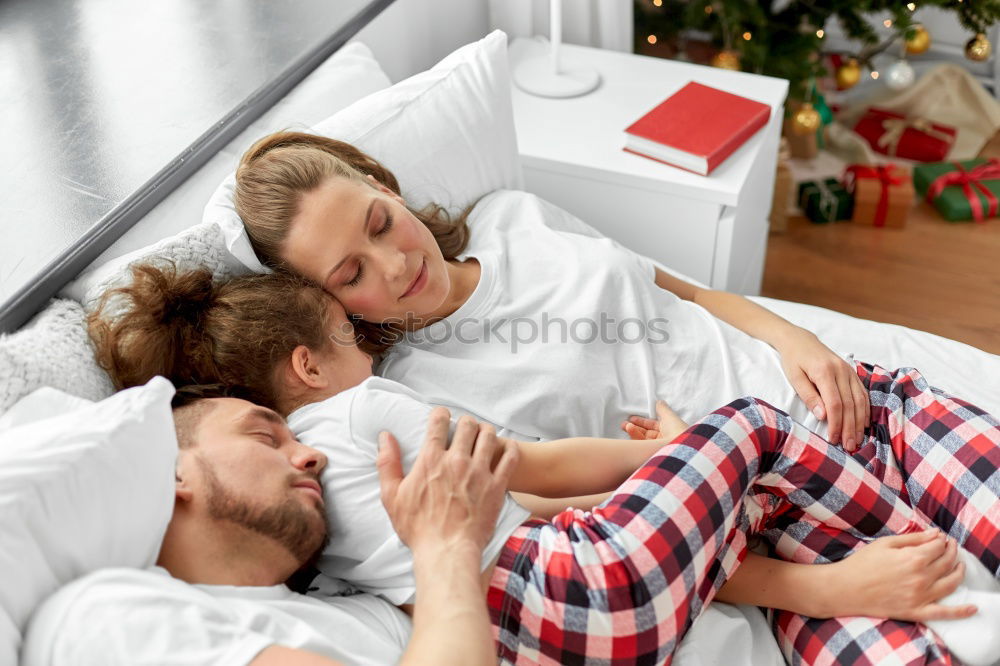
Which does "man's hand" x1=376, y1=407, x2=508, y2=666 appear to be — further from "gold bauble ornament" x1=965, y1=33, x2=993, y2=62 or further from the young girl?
"gold bauble ornament" x1=965, y1=33, x2=993, y2=62

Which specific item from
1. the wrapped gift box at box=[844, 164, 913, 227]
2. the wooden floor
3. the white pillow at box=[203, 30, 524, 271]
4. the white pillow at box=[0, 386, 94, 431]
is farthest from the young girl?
the wrapped gift box at box=[844, 164, 913, 227]

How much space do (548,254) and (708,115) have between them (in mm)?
590

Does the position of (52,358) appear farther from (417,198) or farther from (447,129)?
(447,129)

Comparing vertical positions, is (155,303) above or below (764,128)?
above

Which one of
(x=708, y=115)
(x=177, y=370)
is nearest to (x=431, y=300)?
(x=177, y=370)

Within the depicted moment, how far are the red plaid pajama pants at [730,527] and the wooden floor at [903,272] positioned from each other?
1119 mm

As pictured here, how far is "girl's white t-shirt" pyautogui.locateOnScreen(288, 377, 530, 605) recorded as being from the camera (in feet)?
3.61

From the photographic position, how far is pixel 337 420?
1.17 m

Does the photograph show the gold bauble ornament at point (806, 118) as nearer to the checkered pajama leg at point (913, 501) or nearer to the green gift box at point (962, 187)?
the green gift box at point (962, 187)

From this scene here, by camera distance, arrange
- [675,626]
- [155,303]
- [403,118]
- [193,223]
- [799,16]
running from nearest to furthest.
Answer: [675,626]
[155,303]
[193,223]
[403,118]
[799,16]

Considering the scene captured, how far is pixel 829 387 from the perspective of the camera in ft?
4.63

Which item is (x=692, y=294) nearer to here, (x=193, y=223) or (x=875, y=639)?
(x=875, y=639)

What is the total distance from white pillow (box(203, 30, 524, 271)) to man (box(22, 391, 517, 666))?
562 millimetres

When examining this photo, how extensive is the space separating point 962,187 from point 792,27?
637 millimetres
